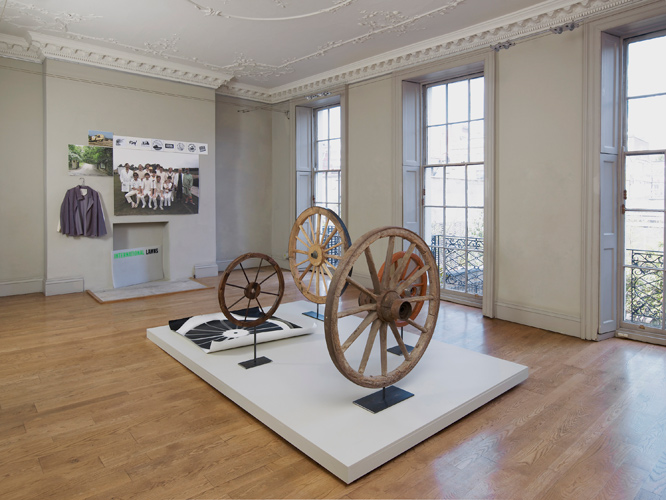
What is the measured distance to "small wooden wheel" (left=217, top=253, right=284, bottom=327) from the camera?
405cm

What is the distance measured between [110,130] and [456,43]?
16.6 ft

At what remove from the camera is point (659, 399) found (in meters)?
3.36

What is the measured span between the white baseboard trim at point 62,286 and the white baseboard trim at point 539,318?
5.87 metres

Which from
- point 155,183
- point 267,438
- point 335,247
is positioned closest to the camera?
point 267,438

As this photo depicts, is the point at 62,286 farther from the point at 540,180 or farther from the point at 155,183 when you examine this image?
the point at 540,180

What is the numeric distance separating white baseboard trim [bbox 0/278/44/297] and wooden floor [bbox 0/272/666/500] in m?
2.63

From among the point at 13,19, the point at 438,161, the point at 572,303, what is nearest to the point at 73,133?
the point at 13,19

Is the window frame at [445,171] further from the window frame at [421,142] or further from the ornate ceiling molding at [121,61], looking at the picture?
the ornate ceiling molding at [121,61]

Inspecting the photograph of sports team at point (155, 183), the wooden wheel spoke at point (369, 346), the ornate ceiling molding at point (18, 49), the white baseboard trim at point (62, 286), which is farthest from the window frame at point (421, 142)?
the ornate ceiling molding at point (18, 49)

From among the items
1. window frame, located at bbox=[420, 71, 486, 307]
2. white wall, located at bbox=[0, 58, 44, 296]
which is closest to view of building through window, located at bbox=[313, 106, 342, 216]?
window frame, located at bbox=[420, 71, 486, 307]

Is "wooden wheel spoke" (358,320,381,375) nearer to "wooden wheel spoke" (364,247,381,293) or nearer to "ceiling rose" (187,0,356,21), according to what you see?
"wooden wheel spoke" (364,247,381,293)

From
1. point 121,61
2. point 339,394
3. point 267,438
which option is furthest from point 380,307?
point 121,61

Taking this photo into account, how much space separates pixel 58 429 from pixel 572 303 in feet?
15.5

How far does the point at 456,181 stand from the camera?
6.39m
